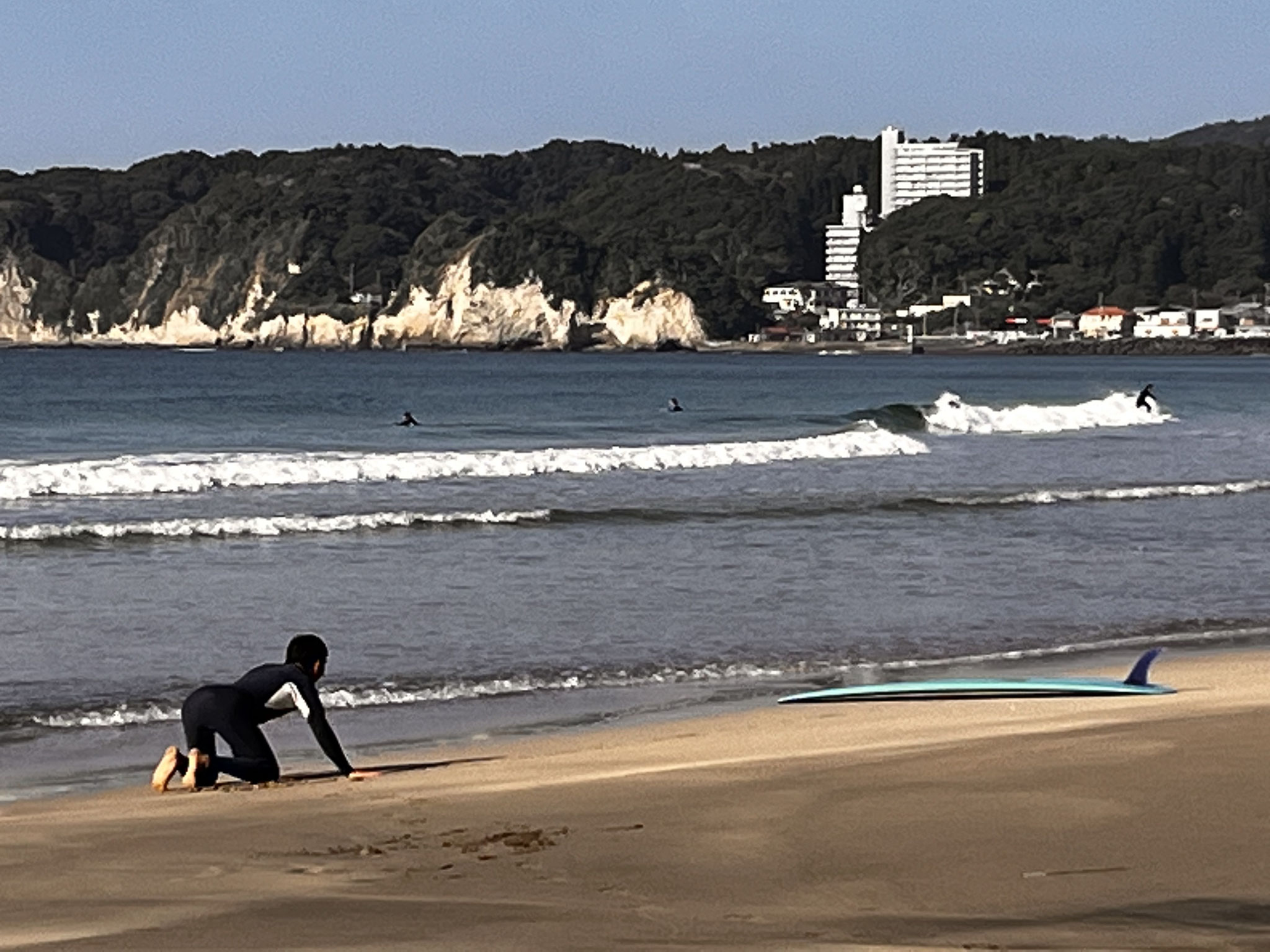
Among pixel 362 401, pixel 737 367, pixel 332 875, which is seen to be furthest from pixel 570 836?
pixel 737 367

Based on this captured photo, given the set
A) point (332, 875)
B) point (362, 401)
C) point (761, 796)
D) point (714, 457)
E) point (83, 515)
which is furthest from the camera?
point (362, 401)

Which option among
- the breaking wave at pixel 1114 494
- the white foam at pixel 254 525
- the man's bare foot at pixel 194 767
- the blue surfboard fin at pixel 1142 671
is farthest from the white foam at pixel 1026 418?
the man's bare foot at pixel 194 767

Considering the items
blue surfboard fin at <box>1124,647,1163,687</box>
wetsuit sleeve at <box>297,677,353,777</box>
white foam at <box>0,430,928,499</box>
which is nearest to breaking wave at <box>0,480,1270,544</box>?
white foam at <box>0,430,928,499</box>

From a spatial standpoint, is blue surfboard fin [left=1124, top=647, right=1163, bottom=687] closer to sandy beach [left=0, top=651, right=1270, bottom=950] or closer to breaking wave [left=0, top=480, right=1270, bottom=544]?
sandy beach [left=0, top=651, right=1270, bottom=950]

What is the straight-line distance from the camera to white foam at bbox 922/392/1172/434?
56312mm

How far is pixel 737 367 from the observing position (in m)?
151

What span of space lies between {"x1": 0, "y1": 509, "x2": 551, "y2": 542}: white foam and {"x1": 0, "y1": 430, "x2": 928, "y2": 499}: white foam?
19.2 feet

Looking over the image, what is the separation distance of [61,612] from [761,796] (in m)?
9.17

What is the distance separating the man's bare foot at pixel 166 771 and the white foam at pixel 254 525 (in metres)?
13.4

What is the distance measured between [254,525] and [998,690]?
1304cm

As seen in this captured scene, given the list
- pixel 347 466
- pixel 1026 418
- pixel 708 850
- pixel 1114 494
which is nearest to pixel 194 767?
pixel 708 850

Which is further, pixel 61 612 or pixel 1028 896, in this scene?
pixel 61 612

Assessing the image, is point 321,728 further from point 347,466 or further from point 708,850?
point 347,466

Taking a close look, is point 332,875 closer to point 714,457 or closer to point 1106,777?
point 1106,777
